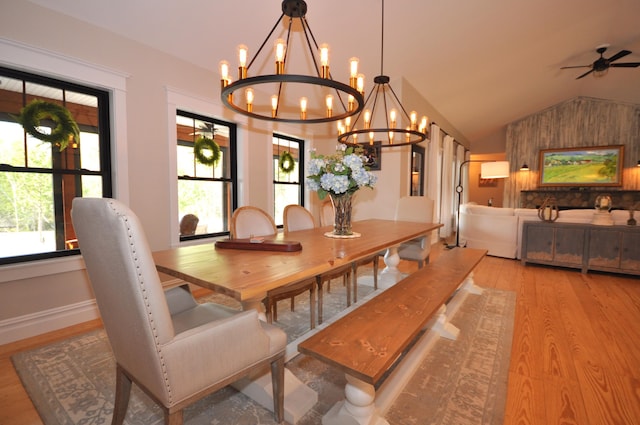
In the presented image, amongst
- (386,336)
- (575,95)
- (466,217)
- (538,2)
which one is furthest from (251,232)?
(575,95)

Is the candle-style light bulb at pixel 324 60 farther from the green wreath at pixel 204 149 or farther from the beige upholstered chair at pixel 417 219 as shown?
the beige upholstered chair at pixel 417 219

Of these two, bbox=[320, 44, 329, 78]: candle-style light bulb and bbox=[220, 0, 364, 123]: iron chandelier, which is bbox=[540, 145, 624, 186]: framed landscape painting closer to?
bbox=[220, 0, 364, 123]: iron chandelier

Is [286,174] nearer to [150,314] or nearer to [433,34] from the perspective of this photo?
[433,34]

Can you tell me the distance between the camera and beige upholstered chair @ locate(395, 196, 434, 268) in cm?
338

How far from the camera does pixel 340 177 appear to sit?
2.04 meters

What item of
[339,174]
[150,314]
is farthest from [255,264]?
[339,174]

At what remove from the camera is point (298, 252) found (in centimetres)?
173

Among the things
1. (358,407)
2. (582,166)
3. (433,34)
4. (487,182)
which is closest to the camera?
(358,407)

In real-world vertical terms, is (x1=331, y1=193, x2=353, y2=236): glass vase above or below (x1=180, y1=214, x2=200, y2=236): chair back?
above

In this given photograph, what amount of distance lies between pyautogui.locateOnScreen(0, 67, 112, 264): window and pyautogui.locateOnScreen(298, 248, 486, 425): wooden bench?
2.49m

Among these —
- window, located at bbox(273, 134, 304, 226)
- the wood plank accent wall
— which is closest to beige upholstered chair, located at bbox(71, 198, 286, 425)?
window, located at bbox(273, 134, 304, 226)

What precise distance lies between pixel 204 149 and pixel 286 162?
148cm

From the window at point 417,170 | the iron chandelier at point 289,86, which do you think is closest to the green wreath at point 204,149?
the iron chandelier at point 289,86

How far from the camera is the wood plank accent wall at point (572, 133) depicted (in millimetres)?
6902
